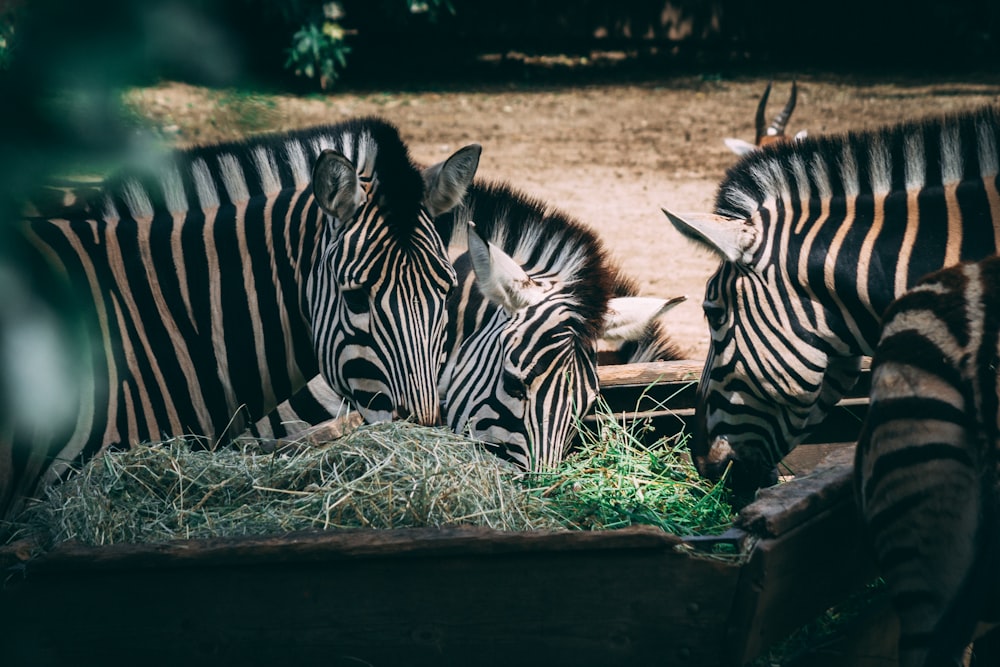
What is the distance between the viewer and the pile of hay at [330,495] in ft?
8.95

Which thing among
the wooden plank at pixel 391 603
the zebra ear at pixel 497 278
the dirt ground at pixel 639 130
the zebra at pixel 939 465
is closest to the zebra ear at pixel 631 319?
the zebra ear at pixel 497 278

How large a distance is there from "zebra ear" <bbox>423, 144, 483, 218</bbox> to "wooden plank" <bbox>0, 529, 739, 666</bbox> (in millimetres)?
1570

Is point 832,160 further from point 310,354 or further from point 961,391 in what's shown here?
point 310,354

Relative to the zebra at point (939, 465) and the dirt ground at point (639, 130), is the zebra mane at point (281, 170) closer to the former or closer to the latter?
the zebra at point (939, 465)

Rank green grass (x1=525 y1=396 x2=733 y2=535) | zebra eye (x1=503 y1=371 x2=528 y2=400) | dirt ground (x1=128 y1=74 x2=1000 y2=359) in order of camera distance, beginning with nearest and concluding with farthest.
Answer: green grass (x1=525 y1=396 x2=733 y2=535) → zebra eye (x1=503 y1=371 x2=528 y2=400) → dirt ground (x1=128 y1=74 x2=1000 y2=359)

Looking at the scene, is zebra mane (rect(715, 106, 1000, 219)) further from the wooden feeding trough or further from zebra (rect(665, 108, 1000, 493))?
the wooden feeding trough

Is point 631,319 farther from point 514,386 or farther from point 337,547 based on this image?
point 337,547

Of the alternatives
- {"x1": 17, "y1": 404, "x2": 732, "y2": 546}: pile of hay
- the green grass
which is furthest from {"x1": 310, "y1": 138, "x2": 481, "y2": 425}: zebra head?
the green grass

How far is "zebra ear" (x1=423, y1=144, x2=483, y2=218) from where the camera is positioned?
11.7ft

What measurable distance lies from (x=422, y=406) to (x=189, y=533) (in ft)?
3.05

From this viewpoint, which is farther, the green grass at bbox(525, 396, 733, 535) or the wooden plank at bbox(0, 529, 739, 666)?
the green grass at bbox(525, 396, 733, 535)

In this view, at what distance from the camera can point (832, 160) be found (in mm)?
3619

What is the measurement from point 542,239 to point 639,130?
10.2 metres

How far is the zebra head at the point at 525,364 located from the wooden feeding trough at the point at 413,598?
1.00m
